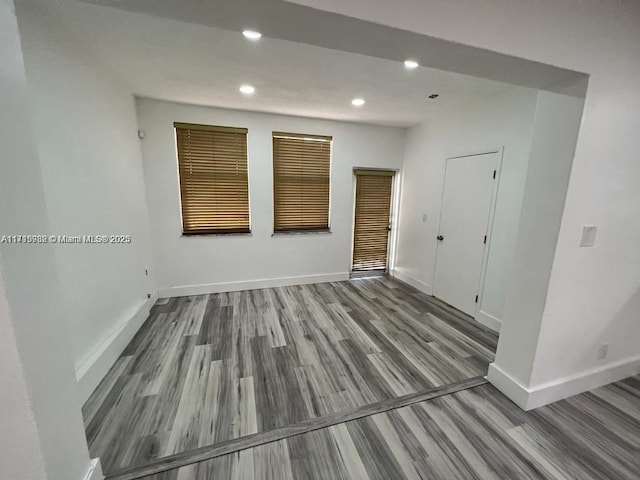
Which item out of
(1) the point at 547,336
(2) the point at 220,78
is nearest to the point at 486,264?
(1) the point at 547,336

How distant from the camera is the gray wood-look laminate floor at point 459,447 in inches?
54.7

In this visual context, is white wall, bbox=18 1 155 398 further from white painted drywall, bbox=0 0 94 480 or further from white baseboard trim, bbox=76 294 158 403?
white painted drywall, bbox=0 0 94 480

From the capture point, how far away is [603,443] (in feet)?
5.21

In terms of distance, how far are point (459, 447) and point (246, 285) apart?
3.20 m

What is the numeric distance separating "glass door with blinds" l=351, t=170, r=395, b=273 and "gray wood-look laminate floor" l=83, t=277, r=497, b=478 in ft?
4.00

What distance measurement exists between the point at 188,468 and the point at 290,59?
2896 mm

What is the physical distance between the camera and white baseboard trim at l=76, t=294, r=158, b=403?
1.82 metres

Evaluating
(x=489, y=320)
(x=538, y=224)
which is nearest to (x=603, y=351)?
(x=489, y=320)

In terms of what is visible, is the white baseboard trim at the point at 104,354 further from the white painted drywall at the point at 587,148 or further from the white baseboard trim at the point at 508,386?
the white baseboard trim at the point at 508,386

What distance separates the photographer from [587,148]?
1.52m

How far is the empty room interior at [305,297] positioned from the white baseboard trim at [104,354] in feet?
0.11

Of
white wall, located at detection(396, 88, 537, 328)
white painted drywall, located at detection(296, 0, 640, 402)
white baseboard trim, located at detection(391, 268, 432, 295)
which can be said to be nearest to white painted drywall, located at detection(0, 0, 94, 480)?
white painted drywall, located at detection(296, 0, 640, 402)

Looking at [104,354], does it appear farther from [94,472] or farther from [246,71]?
[246,71]

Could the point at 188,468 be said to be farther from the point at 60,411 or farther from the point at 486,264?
the point at 486,264
